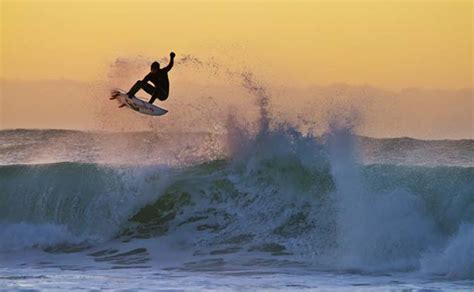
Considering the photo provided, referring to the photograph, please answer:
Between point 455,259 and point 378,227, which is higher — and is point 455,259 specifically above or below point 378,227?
below

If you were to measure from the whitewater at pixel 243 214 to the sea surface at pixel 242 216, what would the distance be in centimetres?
3

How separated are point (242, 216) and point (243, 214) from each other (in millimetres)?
50

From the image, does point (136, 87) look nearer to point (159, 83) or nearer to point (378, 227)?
point (159, 83)

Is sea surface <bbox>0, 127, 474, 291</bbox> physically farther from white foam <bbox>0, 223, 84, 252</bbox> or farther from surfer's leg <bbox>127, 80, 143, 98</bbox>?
surfer's leg <bbox>127, 80, 143, 98</bbox>

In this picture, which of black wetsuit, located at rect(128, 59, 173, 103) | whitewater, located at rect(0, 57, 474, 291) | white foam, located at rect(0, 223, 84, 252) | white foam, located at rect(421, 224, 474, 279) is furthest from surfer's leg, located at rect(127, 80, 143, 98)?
white foam, located at rect(421, 224, 474, 279)

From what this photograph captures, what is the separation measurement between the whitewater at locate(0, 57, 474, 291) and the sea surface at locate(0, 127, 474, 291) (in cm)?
3

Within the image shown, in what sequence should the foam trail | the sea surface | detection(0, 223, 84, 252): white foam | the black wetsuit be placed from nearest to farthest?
the sea surface → the foam trail → the black wetsuit → detection(0, 223, 84, 252): white foam

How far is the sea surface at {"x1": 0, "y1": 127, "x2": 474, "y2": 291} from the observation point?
16.8 m

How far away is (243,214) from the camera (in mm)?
20688

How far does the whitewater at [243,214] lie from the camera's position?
16906 mm

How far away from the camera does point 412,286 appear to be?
51.3ft

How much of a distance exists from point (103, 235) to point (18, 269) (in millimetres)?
3210

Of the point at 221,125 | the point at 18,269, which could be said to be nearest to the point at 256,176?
the point at 221,125

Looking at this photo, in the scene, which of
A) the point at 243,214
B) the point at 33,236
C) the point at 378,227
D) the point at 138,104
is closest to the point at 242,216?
the point at 243,214
